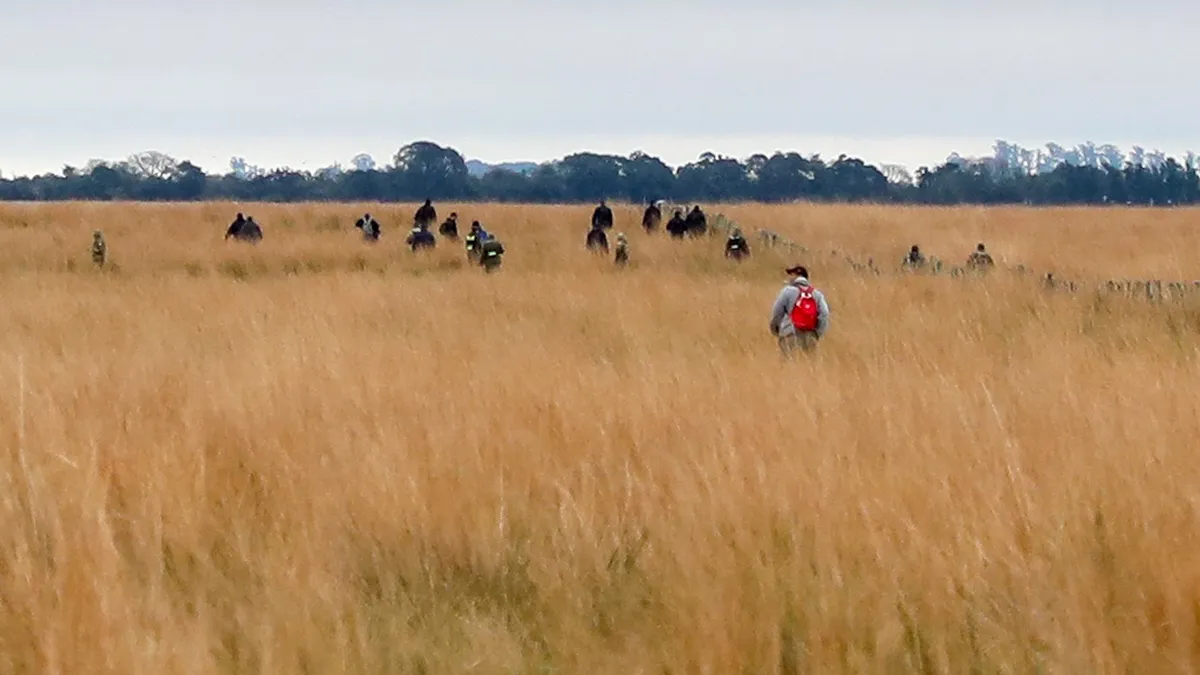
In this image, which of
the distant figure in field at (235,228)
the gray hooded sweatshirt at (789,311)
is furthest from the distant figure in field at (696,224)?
the gray hooded sweatshirt at (789,311)

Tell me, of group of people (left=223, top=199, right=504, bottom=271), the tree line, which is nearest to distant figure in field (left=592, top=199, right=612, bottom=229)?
group of people (left=223, top=199, right=504, bottom=271)

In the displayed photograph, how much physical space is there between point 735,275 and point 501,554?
15638 mm

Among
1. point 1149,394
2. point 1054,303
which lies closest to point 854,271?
point 1054,303

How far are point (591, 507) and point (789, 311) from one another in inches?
213

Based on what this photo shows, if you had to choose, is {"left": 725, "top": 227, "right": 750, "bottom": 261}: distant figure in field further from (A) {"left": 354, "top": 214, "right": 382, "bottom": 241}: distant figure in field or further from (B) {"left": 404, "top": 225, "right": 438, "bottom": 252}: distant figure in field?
(A) {"left": 354, "top": 214, "right": 382, "bottom": 241}: distant figure in field

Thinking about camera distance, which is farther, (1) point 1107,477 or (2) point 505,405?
(2) point 505,405

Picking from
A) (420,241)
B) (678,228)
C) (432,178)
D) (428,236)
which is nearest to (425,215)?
(428,236)

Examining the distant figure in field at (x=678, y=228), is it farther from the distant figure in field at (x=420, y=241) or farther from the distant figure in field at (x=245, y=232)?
the distant figure in field at (x=245, y=232)

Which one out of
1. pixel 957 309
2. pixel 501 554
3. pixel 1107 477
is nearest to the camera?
pixel 501 554

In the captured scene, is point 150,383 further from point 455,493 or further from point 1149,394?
point 1149,394

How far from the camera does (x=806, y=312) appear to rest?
32.7ft

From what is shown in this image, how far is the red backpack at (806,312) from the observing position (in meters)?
9.98

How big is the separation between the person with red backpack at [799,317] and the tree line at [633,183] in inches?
2644

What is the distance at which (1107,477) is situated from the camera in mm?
5051
